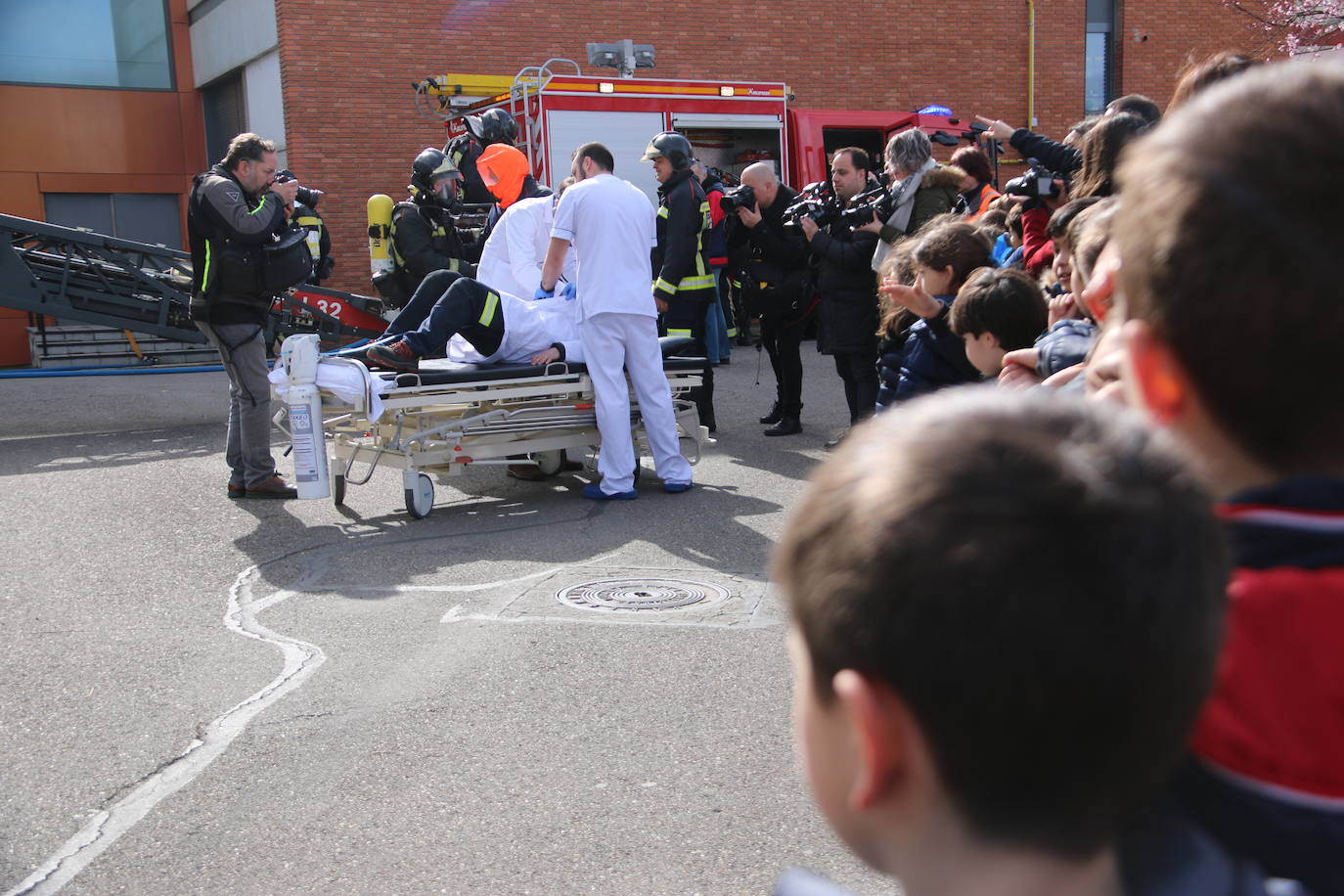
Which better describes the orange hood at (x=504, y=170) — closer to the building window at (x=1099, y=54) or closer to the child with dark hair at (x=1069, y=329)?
the child with dark hair at (x=1069, y=329)

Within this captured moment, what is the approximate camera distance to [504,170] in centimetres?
969

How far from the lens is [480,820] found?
3.32 m

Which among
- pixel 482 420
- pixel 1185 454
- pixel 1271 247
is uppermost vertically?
pixel 1271 247

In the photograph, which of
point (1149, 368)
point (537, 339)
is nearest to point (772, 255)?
point (537, 339)

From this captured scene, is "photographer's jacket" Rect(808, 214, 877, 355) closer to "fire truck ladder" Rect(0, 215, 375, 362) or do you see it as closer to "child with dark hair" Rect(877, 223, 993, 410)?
"child with dark hair" Rect(877, 223, 993, 410)

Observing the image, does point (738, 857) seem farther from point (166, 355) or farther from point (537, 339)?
point (166, 355)

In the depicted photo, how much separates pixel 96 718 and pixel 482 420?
10.9ft

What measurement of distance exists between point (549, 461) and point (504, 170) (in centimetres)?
265

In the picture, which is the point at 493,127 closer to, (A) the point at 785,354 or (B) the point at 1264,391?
(A) the point at 785,354

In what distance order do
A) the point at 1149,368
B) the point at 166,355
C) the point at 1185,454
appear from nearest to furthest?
the point at 1185,454 → the point at 1149,368 → the point at 166,355

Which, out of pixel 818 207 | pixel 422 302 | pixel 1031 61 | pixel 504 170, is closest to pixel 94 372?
pixel 504 170

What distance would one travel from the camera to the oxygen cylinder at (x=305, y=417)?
670cm

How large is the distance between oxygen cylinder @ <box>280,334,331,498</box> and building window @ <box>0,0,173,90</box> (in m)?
15.5

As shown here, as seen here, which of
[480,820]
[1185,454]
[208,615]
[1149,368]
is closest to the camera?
[1185,454]
